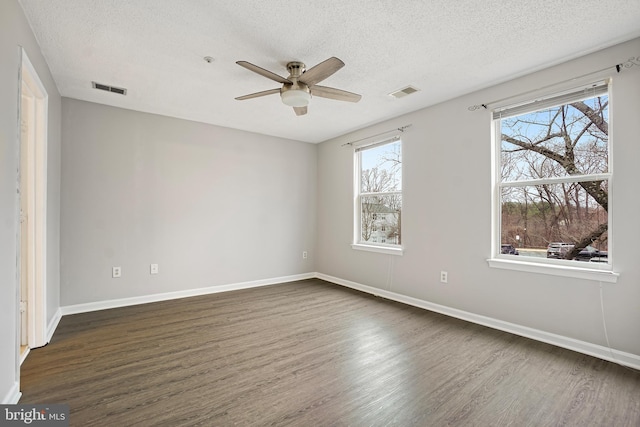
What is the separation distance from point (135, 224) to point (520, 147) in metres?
4.66

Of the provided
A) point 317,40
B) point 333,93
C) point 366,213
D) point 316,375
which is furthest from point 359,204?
point 316,375

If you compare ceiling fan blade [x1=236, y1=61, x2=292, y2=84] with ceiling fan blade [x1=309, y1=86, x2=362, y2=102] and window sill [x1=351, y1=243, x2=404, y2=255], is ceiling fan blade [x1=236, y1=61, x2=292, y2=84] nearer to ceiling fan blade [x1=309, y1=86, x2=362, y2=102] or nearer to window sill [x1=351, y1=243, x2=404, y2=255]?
ceiling fan blade [x1=309, y1=86, x2=362, y2=102]

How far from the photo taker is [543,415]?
1786 millimetres

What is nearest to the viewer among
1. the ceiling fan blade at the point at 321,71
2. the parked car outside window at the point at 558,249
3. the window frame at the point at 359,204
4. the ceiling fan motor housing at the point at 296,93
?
the ceiling fan blade at the point at 321,71

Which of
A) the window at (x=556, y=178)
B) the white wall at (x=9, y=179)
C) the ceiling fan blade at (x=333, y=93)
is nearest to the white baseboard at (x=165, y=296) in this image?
the white wall at (x=9, y=179)

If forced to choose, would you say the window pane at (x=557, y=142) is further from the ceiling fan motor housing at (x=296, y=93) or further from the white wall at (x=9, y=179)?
the white wall at (x=9, y=179)

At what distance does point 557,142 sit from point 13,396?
459cm

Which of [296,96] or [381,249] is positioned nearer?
[296,96]

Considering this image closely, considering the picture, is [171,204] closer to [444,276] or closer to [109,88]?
[109,88]

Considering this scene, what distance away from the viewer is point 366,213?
486cm

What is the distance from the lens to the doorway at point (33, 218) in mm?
2551

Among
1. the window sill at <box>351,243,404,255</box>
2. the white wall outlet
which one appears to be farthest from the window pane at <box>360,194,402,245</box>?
the white wall outlet

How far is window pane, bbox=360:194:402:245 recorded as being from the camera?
4.32 metres

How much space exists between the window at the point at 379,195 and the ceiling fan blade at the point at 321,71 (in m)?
2.13
